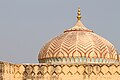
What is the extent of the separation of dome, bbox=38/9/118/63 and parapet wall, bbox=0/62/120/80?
1.96m

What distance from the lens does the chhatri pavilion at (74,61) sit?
485 inches

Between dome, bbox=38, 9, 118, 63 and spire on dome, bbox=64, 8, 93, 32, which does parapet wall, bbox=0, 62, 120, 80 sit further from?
spire on dome, bbox=64, 8, 93, 32

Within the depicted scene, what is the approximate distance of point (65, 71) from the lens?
1241cm

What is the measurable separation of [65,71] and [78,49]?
2254 millimetres

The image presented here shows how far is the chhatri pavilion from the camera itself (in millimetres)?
12328

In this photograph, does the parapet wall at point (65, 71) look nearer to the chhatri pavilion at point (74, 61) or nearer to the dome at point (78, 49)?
the chhatri pavilion at point (74, 61)

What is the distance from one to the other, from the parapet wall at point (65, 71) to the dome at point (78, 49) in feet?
6.44

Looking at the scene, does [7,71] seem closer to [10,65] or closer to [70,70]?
[10,65]

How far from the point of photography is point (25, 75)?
12484 mm

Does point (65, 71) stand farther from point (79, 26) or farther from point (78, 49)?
point (79, 26)

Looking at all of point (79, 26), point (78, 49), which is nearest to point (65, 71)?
point (78, 49)

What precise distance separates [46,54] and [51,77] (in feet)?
8.65

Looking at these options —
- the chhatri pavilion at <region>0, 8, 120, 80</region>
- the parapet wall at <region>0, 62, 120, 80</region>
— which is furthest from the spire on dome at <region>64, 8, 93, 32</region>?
the parapet wall at <region>0, 62, 120, 80</region>

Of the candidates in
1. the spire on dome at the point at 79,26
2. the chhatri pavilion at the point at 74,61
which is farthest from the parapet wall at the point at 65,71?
the spire on dome at the point at 79,26
